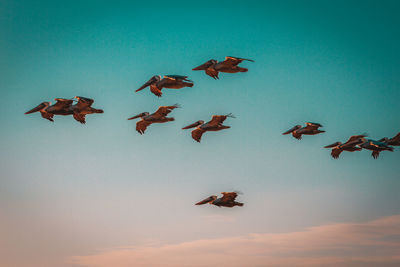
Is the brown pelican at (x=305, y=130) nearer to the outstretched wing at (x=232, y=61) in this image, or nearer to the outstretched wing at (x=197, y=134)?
the outstretched wing at (x=197, y=134)

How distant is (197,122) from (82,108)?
8.32 meters

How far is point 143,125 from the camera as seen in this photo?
132 feet

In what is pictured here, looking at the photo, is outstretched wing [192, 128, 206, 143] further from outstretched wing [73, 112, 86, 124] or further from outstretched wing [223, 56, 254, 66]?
outstretched wing [73, 112, 86, 124]

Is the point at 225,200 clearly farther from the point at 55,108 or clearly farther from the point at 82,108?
the point at 55,108

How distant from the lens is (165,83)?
35.8 metres

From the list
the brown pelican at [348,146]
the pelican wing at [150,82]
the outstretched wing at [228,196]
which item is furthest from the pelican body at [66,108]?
the brown pelican at [348,146]

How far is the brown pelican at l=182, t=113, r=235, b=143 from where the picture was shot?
38.0 metres

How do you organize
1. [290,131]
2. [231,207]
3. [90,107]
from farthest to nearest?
[290,131]
[231,207]
[90,107]

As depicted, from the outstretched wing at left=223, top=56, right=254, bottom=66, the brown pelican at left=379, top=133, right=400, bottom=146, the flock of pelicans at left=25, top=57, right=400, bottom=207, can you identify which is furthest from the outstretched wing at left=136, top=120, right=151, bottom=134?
the brown pelican at left=379, top=133, right=400, bottom=146

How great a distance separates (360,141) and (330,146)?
3.43 metres

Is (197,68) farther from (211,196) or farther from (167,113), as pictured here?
(211,196)

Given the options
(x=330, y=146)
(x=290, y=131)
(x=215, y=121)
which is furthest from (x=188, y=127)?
(x=330, y=146)

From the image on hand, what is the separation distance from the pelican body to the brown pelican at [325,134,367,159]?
19.2 m

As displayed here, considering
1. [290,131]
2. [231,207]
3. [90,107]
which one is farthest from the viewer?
[290,131]
